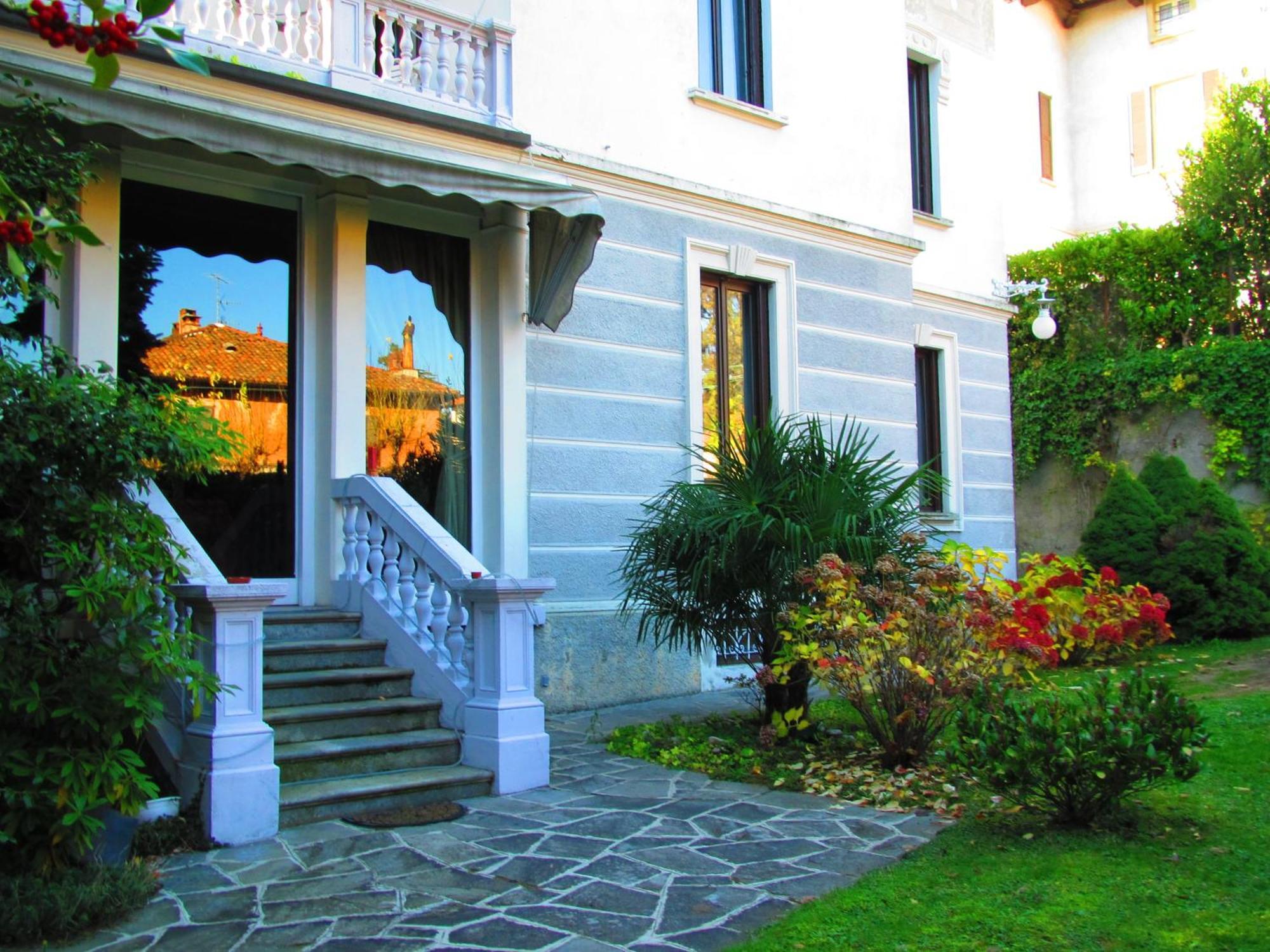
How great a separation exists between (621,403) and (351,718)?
13.4 ft

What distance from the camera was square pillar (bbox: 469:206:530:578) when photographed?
30.2 feet

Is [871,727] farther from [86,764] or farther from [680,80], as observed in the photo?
[680,80]

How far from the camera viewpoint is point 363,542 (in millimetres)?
8023

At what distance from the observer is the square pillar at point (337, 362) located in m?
8.34

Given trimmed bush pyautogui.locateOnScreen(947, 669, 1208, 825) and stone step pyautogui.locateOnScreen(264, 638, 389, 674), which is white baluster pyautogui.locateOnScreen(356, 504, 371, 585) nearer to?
stone step pyautogui.locateOnScreen(264, 638, 389, 674)

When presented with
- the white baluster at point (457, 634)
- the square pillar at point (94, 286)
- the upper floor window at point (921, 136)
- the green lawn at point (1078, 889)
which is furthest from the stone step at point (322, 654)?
the upper floor window at point (921, 136)

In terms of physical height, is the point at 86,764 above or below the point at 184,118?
below

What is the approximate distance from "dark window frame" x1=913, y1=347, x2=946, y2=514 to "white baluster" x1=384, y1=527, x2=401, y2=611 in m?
8.12

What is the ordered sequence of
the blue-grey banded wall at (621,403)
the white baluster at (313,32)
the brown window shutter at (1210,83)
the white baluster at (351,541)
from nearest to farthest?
the white baluster at (351,541)
the white baluster at (313,32)
the blue-grey banded wall at (621,403)
the brown window shutter at (1210,83)

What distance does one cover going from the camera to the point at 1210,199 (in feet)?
58.4

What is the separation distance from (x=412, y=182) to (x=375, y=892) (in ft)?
15.4

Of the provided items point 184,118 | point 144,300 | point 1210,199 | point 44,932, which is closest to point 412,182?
point 184,118

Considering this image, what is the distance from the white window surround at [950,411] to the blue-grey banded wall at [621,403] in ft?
8.11

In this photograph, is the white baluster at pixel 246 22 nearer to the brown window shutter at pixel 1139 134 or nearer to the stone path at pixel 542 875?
the stone path at pixel 542 875
